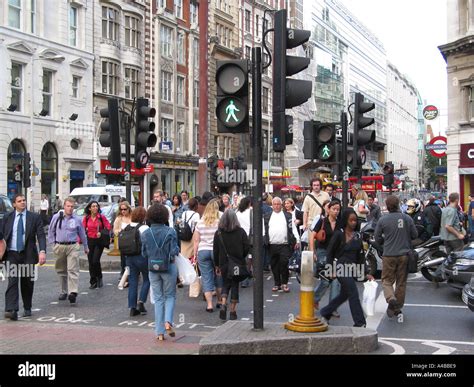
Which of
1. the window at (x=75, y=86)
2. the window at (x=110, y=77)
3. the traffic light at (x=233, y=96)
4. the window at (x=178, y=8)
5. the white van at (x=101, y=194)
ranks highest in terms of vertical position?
the window at (x=178, y=8)

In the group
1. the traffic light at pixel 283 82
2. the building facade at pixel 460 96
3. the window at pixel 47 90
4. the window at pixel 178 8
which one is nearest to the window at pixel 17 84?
the window at pixel 47 90

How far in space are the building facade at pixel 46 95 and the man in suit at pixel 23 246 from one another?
21.5 m

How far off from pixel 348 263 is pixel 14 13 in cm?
3049

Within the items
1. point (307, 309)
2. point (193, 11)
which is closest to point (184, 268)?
point (307, 309)

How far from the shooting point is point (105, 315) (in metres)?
10.3

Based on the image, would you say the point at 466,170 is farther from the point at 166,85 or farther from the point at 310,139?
the point at 310,139

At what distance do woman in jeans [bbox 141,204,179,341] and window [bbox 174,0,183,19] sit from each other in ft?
142

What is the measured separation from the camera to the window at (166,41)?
47625 mm

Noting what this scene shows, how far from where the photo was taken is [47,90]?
3681cm

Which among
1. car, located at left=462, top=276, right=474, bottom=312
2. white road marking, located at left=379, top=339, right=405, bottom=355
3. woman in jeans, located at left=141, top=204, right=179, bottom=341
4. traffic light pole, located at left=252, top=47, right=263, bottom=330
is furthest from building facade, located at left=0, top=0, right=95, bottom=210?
white road marking, located at left=379, top=339, right=405, bottom=355

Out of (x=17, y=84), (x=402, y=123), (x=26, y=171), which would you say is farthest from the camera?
(x=402, y=123)

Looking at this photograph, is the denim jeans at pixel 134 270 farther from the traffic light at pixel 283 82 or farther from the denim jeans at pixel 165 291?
the traffic light at pixel 283 82

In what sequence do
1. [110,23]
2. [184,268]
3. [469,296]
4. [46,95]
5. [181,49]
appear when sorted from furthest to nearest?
[181,49] < [110,23] < [46,95] < [469,296] < [184,268]

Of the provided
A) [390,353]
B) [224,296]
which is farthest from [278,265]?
[390,353]
